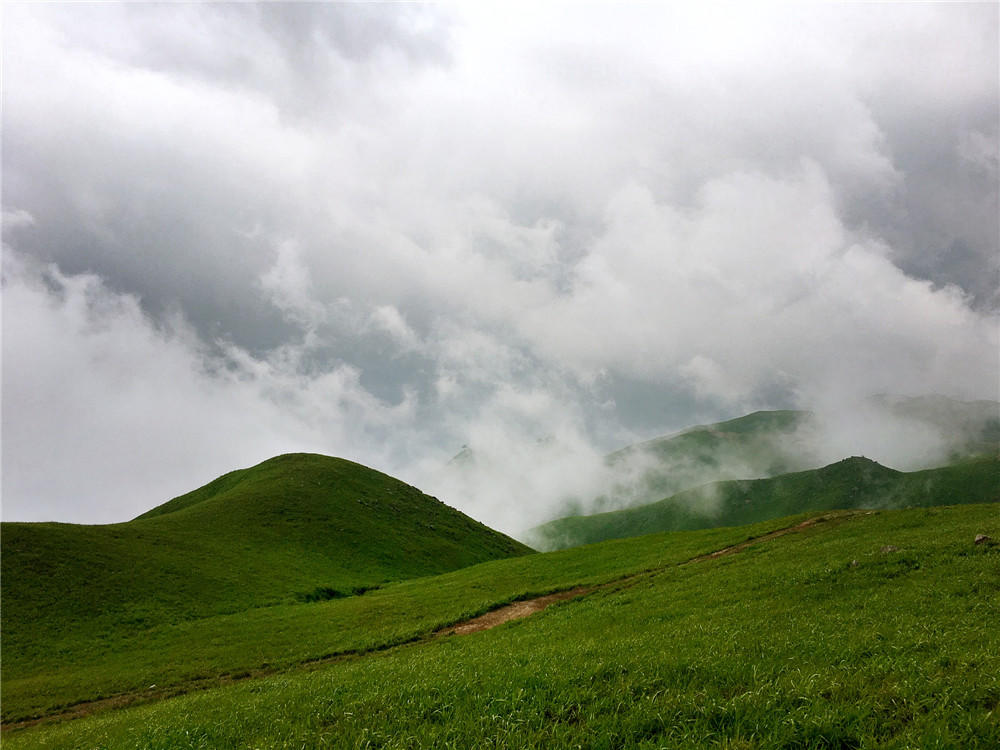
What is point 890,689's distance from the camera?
30.5 ft

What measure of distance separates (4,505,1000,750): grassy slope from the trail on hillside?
345 inches

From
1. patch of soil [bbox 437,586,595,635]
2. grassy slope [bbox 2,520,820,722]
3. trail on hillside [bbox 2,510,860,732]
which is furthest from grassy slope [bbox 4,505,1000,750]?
grassy slope [bbox 2,520,820,722]

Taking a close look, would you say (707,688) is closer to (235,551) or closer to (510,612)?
(510,612)

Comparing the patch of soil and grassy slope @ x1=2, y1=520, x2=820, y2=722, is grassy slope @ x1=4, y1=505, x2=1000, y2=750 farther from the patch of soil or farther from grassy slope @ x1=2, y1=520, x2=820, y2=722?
grassy slope @ x1=2, y1=520, x2=820, y2=722

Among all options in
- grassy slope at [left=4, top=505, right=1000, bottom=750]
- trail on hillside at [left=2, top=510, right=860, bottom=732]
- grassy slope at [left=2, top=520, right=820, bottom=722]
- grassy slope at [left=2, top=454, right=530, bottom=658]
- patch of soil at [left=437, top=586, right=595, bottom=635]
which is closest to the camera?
grassy slope at [left=4, top=505, right=1000, bottom=750]

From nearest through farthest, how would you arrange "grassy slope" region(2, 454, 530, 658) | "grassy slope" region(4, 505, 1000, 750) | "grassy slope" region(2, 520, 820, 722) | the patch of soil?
"grassy slope" region(4, 505, 1000, 750) < "grassy slope" region(2, 520, 820, 722) < the patch of soil < "grassy slope" region(2, 454, 530, 658)

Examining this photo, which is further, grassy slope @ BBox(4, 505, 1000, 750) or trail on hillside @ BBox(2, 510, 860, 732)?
trail on hillside @ BBox(2, 510, 860, 732)

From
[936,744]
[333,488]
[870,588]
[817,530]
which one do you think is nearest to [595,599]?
[870,588]

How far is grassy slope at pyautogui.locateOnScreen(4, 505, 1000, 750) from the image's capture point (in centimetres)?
827

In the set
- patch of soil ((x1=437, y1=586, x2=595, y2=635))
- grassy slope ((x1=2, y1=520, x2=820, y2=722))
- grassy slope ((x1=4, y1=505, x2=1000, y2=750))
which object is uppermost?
grassy slope ((x1=4, y1=505, x2=1000, y2=750))

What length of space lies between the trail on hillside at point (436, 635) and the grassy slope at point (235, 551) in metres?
20.8

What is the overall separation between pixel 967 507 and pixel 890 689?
49.5 meters

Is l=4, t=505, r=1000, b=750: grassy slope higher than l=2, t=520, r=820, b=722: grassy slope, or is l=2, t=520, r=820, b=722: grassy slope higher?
l=4, t=505, r=1000, b=750: grassy slope

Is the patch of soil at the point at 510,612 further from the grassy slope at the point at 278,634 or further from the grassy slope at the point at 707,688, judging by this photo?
the grassy slope at the point at 707,688
